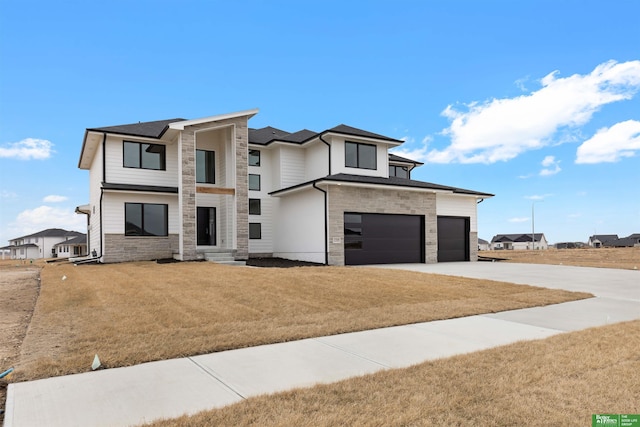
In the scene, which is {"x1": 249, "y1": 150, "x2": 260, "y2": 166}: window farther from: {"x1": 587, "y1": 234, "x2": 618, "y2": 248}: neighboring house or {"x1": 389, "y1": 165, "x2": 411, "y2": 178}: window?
{"x1": 587, "y1": 234, "x2": 618, "y2": 248}: neighboring house

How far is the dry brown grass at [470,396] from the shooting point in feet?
9.67

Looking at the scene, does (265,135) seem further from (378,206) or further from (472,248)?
(472,248)

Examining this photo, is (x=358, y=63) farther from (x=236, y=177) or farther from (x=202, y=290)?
(x=202, y=290)

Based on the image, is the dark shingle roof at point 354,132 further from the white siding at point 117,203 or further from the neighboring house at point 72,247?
the neighboring house at point 72,247

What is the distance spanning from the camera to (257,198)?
71.6ft

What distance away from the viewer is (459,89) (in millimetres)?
19094

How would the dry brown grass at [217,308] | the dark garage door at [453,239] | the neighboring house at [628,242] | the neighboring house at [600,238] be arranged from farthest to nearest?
the neighboring house at [600,238], the neighboring house at [628,242], the dark garage door at [453,239], the dry brown grass at [217,308]

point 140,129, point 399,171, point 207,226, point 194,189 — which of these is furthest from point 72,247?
point 399,171

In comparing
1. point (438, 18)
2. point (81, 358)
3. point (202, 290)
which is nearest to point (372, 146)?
point (438, 18)

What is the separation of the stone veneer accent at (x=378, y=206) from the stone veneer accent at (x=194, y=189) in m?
4.26

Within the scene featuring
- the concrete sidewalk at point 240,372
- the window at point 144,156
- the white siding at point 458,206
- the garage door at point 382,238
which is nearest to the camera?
the concrete sidewalk at point 240,372

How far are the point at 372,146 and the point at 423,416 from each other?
1937cm

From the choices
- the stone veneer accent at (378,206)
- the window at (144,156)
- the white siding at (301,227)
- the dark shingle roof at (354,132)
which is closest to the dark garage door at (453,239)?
the stone veneer accent at (378,206)

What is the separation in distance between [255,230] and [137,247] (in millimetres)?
6082
